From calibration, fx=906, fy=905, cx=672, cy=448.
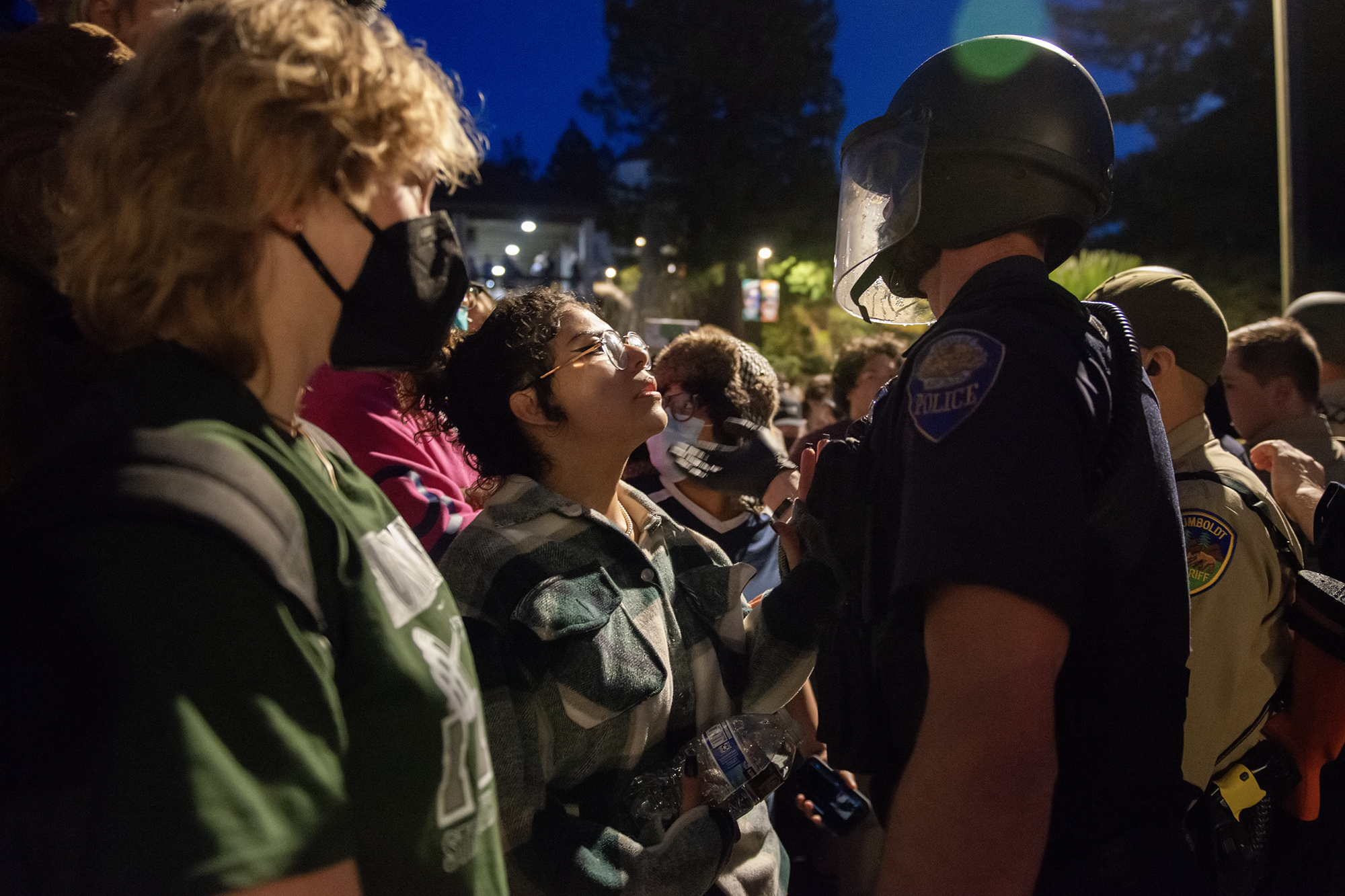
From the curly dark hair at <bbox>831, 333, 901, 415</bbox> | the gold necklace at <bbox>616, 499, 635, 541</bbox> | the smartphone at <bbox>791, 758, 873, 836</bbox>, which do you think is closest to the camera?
the smartphone at <bbox>791, 758, 873, 836</bbox>

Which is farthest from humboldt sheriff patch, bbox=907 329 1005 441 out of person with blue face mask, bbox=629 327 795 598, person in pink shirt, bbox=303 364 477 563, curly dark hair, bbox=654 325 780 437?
curly dark hair, bbox=654 325 780 437

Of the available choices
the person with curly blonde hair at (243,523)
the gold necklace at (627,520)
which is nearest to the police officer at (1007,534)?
the person with curly blonde hair at (243,523)

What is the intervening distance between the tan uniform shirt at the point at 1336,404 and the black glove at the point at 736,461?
3.19m

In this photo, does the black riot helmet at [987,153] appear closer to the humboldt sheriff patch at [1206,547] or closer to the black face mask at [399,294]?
the black face mask at [399,294]

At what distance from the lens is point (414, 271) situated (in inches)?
45.8

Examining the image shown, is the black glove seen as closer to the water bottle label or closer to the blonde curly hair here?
the water bottle label

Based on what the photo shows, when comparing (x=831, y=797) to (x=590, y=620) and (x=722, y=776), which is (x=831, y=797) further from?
(x=590, y=620)

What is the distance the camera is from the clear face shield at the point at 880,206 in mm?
1725

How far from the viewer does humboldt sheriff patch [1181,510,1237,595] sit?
7.80 feet

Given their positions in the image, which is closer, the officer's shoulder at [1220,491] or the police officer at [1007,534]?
the police officer at [1007,534]

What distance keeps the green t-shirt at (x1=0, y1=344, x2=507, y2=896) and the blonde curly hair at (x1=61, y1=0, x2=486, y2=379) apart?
0.07m

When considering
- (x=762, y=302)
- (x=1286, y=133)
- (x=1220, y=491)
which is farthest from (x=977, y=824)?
(x=762, y=302)

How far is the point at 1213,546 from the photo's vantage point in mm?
2406

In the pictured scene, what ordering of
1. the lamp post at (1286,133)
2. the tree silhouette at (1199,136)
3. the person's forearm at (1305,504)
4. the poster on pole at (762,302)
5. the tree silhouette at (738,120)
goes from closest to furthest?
1. the person's forearm at (1305,504)
2. the lamp post at (1286,133)
3. the tree silhouette at (1199,136)
4. the poster on pole at (762,302)
5. the tree silhouette at (738,120)
